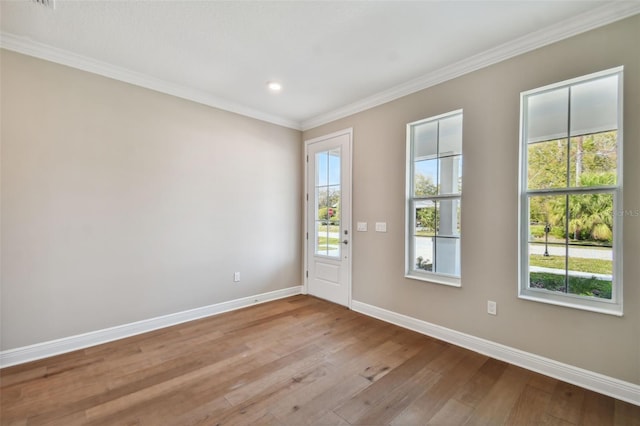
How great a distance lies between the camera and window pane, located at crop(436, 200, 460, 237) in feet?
9.75

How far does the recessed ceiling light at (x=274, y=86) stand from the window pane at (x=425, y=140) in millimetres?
1637

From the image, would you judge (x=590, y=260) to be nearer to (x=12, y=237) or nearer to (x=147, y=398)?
(x=147, y=398)

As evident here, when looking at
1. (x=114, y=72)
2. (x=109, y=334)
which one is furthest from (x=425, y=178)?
(x=109, y=334)

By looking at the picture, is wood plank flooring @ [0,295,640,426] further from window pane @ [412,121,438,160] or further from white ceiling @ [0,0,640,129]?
white ceiling @ [0,0,640,129]

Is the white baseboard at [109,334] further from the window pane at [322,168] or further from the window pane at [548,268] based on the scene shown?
the window pane at [548,268]

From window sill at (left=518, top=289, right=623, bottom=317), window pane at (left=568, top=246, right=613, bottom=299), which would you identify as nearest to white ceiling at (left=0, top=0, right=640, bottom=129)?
window pane at (left=568, top=246, right=613, bottom=299)

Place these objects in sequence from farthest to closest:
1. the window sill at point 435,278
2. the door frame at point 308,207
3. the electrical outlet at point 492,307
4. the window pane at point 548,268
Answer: the door frame at point 308,207
the window sill at point 435,278
the electrical outlet at point 492,307
the window pane at point 548,268

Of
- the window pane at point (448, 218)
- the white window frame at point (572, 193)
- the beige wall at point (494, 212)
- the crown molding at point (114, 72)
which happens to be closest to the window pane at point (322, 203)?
the beige wall at point (494, 212)

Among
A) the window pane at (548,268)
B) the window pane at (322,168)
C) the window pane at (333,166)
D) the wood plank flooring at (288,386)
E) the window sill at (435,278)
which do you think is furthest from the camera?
the window pane at (322,168)

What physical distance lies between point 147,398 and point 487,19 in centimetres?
377

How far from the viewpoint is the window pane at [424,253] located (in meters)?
3.19

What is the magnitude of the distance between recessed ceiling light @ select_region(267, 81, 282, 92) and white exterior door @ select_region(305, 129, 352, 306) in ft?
3.56

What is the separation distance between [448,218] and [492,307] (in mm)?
935

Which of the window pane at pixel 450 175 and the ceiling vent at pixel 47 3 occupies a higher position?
the ceiling vent at pixel 47 3
